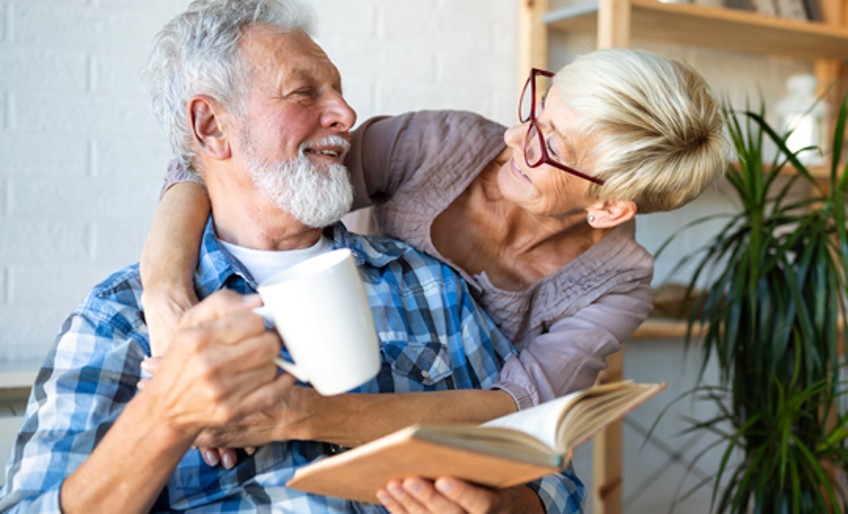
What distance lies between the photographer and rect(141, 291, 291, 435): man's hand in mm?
814

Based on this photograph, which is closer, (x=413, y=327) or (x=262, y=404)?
(x=262, y=404)

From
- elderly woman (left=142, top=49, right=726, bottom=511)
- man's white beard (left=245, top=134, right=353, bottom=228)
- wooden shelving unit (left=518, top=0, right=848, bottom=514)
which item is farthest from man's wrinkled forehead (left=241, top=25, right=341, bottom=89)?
wooden shelving unit (left=518, top=0, right=848, bottom=514)

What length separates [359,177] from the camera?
1560 millimetres

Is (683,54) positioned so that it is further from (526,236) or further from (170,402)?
(170,402)

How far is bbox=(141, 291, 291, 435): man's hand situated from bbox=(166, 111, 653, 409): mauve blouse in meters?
0.66

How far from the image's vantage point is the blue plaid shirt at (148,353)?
42.8 inches

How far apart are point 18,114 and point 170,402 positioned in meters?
1.34

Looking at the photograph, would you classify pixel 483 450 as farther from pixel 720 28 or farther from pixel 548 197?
pixel 720 28

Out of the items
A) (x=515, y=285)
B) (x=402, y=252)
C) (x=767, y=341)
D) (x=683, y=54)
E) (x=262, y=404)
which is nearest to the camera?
(x=262, y=404)

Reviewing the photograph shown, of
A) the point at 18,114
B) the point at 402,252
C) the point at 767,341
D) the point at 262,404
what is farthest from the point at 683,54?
the point at 262,404

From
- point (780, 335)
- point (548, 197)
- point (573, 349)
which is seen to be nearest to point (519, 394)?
point (573, 349)

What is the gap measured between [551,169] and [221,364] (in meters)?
0.79

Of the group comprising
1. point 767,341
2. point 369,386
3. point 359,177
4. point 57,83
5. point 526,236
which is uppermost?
point 57,83

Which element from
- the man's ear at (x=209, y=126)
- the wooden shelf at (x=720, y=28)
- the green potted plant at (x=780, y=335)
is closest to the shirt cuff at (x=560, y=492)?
the man's ear at (x=209, y=126)
